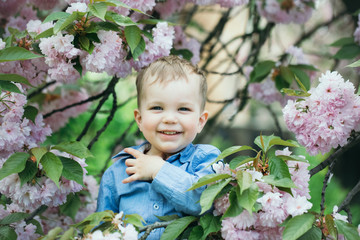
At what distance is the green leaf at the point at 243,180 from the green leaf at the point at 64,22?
31.6 inches

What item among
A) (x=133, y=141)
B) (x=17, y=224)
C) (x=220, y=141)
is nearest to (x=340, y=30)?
(x=220, y=141)

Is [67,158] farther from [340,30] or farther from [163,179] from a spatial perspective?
[340,30]

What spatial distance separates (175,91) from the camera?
1707 millimetres

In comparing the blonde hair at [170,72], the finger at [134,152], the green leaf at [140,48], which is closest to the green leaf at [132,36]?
the green leaf at [140,48]

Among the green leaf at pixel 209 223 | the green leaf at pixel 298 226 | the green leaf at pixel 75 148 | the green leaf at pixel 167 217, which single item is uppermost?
the green leaf at pixel 298 226

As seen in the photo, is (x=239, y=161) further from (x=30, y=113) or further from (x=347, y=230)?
(x=30, y=113)

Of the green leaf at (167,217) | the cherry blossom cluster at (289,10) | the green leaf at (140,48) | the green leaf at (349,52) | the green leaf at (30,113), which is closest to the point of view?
the green leaf at (167,217)

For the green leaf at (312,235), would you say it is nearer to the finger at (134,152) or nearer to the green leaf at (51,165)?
the finger at (134,152)

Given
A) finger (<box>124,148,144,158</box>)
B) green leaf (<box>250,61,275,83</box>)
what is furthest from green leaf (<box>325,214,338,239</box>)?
green leaf (<box>250,61,275,83</box>)

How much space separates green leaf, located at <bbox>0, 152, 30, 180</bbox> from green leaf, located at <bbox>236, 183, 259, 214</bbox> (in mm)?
786

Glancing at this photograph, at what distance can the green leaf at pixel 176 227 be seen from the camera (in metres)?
1.52

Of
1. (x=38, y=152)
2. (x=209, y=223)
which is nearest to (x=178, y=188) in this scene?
(x=209, y=223)

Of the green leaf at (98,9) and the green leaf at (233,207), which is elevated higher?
the green leaf at (98,9)

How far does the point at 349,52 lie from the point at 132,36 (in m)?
1.36
